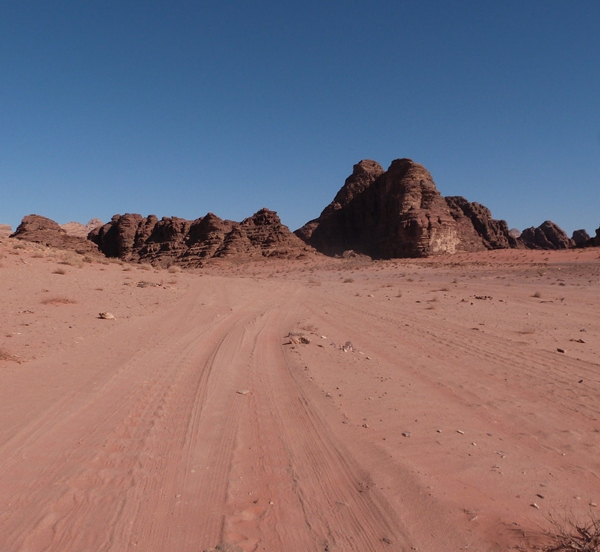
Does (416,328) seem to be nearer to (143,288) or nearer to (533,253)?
(143,288)

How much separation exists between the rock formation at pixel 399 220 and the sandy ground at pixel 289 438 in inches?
2247

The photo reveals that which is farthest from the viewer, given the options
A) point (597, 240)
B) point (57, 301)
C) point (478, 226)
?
point (478, 226)

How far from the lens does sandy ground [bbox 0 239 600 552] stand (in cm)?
263

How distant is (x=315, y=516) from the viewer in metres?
2.75

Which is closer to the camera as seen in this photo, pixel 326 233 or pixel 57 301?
pixel 57 301

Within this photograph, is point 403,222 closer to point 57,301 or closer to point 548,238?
point 57,301

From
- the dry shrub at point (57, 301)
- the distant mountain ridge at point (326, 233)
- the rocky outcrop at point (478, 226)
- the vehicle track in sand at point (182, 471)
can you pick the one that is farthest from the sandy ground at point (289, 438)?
the rocky outcrop at point (478, 226)

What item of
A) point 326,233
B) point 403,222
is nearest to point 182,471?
point 403,222

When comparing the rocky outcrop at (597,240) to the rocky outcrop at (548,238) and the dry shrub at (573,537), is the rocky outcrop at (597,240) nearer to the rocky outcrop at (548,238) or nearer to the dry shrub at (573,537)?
the rocky outcrop at (548,238)

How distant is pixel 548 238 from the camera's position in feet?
367

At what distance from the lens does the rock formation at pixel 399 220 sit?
210 feet

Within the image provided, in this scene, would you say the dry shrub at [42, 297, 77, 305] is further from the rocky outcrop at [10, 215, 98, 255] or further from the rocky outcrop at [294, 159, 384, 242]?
the rocky outcrop at [294, 159, 384, 242]

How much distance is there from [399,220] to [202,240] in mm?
33493

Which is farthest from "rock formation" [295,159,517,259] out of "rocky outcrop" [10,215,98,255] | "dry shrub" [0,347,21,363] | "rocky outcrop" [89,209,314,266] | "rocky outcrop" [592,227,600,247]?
"dry shrub" [0,347,21,363]
